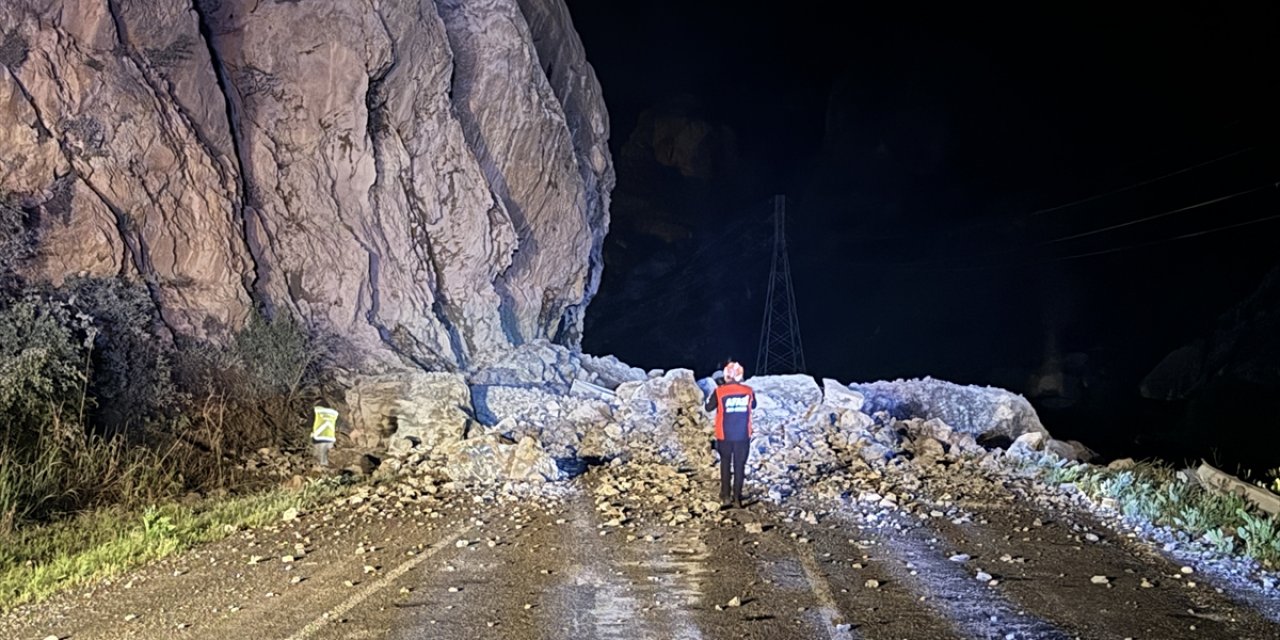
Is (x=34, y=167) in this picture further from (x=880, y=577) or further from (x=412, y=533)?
(x=880, y=577)

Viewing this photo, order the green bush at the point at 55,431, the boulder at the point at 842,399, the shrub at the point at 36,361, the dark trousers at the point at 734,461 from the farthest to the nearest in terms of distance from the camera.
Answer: the boulder at the point at 842,399 < the dark trousers at the point at 734,461 < the shrub at the point at 36,361 < the green bush at the point at 55,431

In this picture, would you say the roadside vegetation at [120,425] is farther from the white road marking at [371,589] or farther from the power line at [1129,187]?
the power line at [1129,187]

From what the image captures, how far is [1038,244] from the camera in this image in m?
41.4

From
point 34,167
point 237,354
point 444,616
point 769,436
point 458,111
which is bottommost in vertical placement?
point 444,616

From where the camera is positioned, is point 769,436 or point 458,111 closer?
point 769,436

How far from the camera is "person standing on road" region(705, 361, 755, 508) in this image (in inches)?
345

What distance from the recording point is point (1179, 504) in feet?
27.2

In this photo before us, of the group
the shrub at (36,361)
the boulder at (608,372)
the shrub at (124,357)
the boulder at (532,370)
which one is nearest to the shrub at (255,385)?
the shrub at (124,357)

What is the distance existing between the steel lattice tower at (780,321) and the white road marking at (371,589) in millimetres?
27905

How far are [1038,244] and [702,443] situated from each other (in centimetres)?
3607

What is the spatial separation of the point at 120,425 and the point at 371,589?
5.55 meters

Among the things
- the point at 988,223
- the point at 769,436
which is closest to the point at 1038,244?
the point at 988,223

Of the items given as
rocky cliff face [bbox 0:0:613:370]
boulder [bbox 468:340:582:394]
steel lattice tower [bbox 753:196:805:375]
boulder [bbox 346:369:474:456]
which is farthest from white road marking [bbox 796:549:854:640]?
steel lattice tower [bbox 753:196:805:375]

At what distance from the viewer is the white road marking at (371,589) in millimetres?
4996
